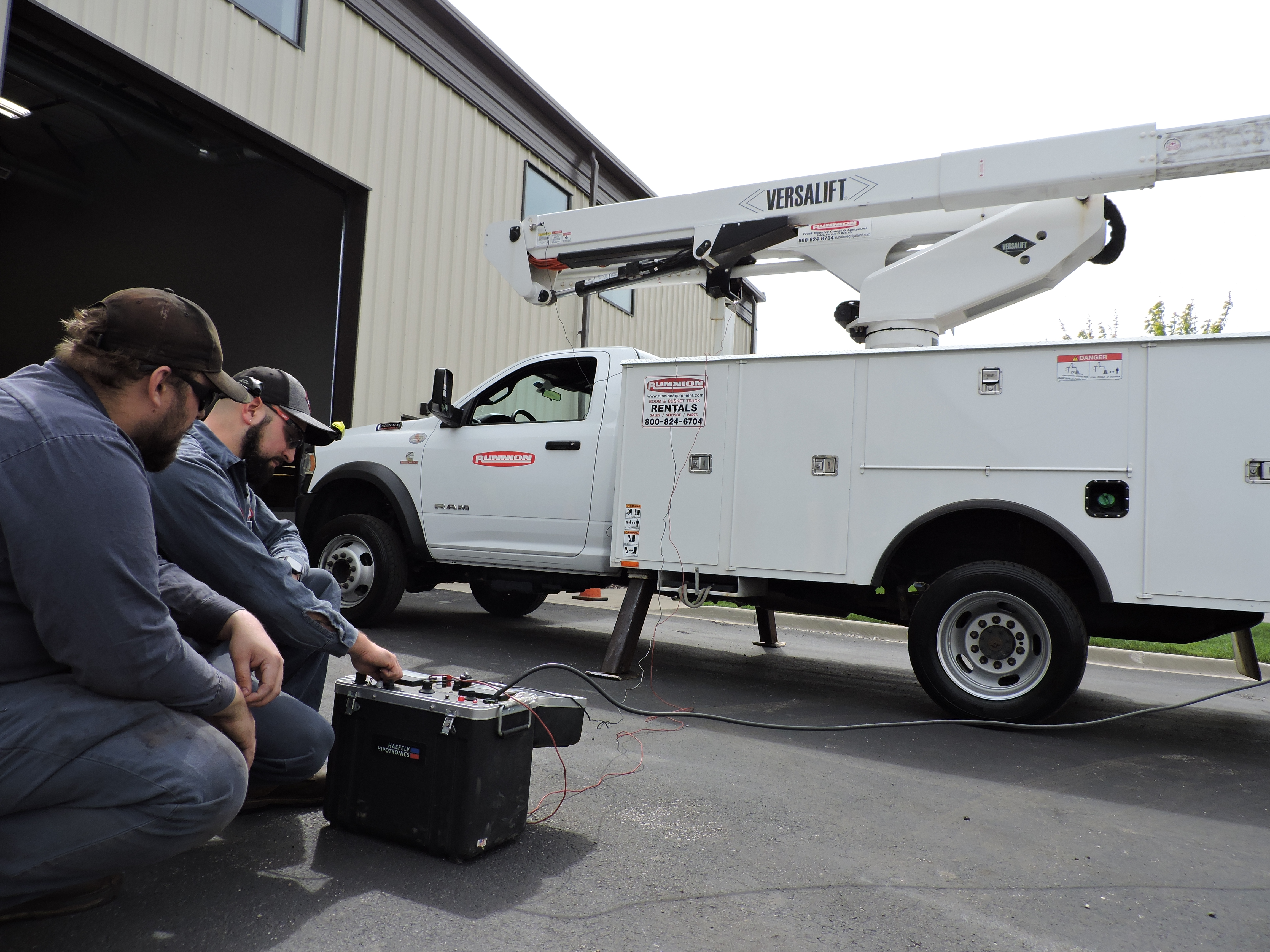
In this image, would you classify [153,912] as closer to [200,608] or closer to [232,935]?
[232,935]

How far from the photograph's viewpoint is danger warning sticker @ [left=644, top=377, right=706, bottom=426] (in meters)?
5.39

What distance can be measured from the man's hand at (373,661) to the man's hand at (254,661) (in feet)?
1.41

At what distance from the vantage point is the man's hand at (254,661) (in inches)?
82.4

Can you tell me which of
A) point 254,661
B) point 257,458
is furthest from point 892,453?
point 254,661

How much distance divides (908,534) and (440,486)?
11.4ft

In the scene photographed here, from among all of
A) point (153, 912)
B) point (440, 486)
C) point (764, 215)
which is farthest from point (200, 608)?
point (764, 215)

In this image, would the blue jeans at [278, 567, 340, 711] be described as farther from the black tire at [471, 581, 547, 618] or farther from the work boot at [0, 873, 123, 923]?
the black tire at [471, 581, 547, 618]

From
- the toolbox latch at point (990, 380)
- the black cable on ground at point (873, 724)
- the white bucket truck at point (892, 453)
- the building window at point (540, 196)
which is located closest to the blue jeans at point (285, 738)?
the black cable on ground at point (873, 724)

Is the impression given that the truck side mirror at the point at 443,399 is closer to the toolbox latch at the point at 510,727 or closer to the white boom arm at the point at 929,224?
the white boom arm at the point at 929,224

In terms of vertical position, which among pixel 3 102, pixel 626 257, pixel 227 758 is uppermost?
pixel 3 102

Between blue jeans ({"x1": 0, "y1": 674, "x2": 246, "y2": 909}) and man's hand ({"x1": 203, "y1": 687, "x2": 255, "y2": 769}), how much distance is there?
11 centimetres

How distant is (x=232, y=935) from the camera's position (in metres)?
1.97

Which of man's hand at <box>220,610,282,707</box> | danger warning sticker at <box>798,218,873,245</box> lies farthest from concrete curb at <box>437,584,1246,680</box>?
man's hand at <box>220,610,282,707</box>

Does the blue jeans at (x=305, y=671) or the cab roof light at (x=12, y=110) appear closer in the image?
the blue jeans at (x=305, y=671)
